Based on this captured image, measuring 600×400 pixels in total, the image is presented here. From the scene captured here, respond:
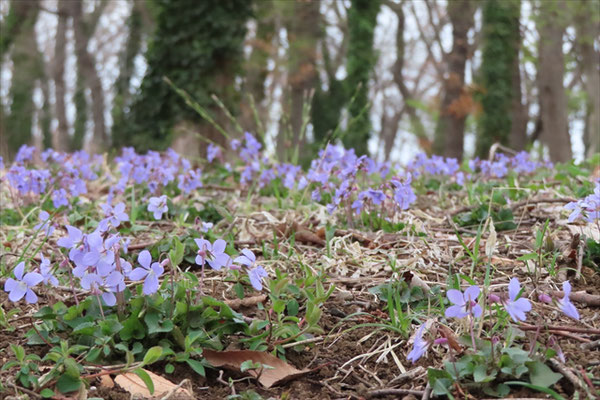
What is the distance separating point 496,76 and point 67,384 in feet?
55.9

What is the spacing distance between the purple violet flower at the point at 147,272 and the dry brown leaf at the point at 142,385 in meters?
0.23

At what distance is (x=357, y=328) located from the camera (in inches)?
76.7

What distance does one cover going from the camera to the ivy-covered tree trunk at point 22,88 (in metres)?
21.0

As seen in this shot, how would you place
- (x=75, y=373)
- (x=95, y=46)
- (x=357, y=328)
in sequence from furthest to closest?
(x=95, y=46) → (x=357, y=328) → (x=75, y=373)

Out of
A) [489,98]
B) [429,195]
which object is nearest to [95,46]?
[489,98]

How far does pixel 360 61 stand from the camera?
18.0 metres

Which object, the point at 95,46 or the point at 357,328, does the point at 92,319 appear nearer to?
the point at 357,328

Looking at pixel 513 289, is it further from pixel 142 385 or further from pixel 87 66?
pixel 87 66

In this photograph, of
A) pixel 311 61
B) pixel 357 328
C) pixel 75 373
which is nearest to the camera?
pixel 75 373

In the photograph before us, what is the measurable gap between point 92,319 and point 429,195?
103 inches

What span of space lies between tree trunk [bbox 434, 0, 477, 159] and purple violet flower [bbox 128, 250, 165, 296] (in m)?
12.9

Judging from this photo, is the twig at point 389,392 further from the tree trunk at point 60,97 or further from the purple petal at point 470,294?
the tree trunk at point 60,97

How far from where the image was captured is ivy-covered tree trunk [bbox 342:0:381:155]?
57.9 ft

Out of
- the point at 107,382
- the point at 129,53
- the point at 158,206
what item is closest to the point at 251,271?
the point at 107,382
